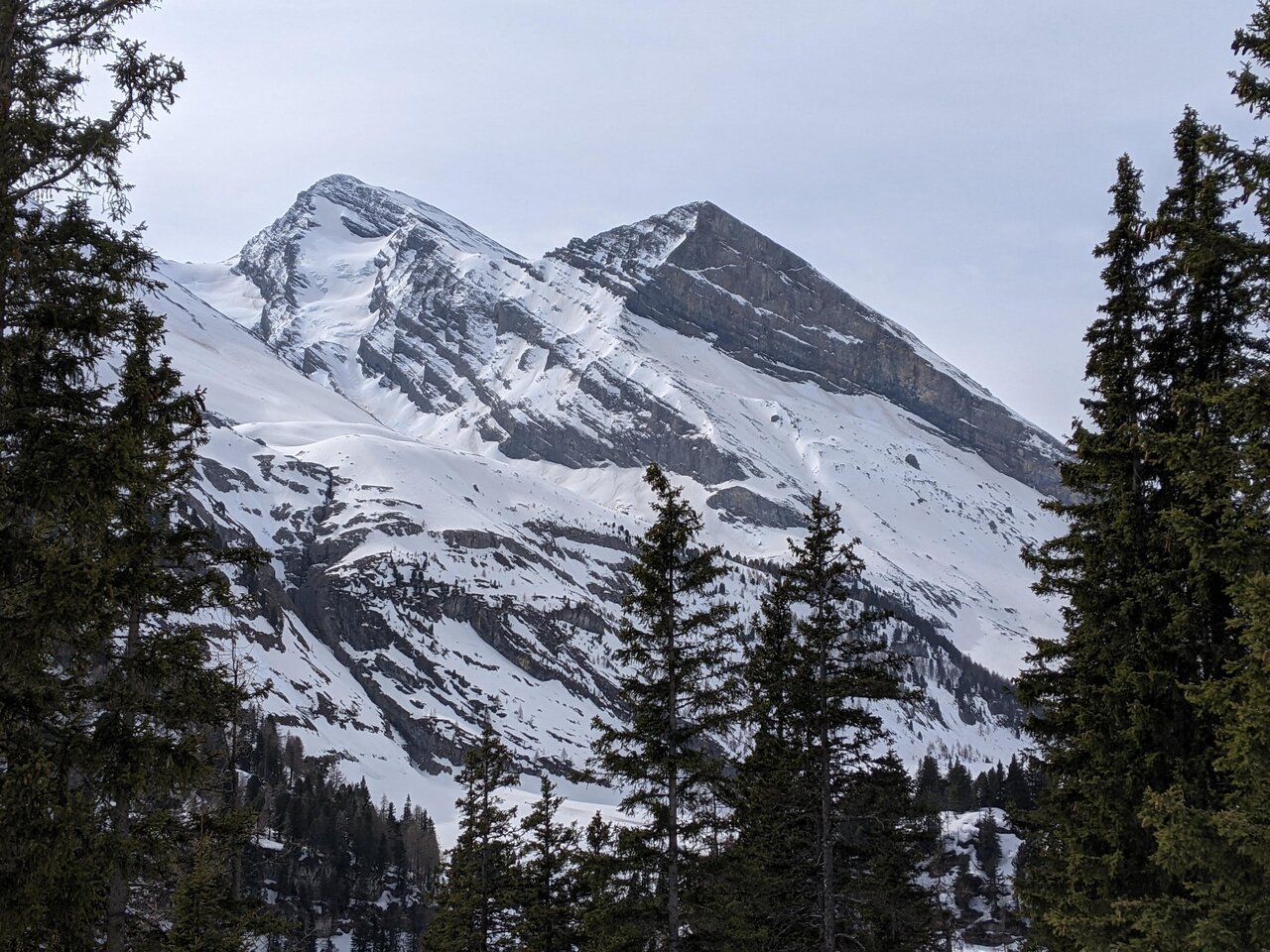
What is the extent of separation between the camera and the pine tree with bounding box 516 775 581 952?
26.5 metres

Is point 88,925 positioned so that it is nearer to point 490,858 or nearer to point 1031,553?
point 1031,553

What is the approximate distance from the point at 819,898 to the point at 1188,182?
50.4ft

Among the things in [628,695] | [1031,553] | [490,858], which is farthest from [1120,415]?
[490,858]

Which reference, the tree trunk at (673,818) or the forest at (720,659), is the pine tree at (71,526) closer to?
the forest at (720,659)

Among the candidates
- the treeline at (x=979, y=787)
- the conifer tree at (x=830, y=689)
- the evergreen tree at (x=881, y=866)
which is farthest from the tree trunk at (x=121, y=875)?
the treeline at (x=979, y=787)

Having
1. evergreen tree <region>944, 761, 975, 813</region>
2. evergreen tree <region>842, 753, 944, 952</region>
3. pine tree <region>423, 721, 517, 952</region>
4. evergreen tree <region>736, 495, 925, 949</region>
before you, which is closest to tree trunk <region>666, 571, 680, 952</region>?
evergreen tree <region>736, 495, 925, 949</region>

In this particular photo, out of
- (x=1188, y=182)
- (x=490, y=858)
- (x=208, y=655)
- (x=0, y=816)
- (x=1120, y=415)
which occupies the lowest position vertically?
(x=490, y=858)

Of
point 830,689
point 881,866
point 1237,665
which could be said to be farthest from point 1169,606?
point 881,866

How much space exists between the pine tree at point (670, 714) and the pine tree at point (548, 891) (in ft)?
25.8

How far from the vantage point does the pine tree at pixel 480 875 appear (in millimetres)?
29047

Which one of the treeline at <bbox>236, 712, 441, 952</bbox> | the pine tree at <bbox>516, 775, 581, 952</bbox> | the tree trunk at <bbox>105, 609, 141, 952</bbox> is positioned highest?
the tree trunk at <bbox>105, 609, 141, 952</bbox>

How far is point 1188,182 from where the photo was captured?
15.6 meters

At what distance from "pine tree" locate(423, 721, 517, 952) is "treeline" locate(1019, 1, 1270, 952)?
55.0ft

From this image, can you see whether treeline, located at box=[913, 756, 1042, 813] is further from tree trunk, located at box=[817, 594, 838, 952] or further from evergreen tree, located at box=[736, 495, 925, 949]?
tree trunk, located at box=[817, 594, 838, 952]
